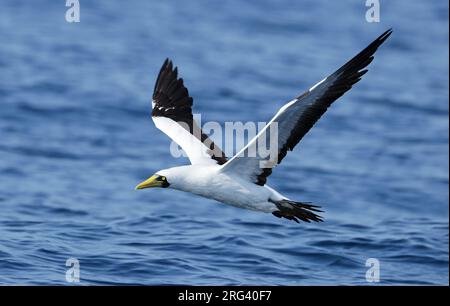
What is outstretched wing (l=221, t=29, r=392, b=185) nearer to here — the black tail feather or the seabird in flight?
the seabird in flight

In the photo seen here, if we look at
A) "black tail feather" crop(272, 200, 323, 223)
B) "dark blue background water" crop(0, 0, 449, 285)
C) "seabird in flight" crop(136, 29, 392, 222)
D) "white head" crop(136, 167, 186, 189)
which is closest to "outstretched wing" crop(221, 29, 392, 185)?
"seabird in flight" crop(136, 29, 392, 222)

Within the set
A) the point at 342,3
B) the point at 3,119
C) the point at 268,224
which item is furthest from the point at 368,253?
the point at 342,3

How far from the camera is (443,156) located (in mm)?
25781

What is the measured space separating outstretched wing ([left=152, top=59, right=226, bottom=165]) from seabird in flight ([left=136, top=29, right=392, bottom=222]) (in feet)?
0.05

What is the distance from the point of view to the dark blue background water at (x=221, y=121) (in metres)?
14.7

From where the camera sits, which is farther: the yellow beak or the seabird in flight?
the yellow beak

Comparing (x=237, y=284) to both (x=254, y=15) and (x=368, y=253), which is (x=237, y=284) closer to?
(x=368, y=253)

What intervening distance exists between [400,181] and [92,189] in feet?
26.6

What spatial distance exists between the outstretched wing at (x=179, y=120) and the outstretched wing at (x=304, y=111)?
154 cm

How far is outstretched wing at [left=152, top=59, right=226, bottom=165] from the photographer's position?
14594 millimetres

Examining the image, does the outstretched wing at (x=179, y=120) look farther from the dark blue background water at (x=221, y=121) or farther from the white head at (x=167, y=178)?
the dark blue background water at (x=221, y=121)

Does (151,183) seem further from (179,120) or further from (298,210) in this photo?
(179,120)

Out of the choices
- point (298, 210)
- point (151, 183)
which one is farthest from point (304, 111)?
point (151, 183)

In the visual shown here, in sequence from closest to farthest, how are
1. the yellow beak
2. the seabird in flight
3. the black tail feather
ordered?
1. the seabird in flight
2. the black tail feather
3. the yellow beak
